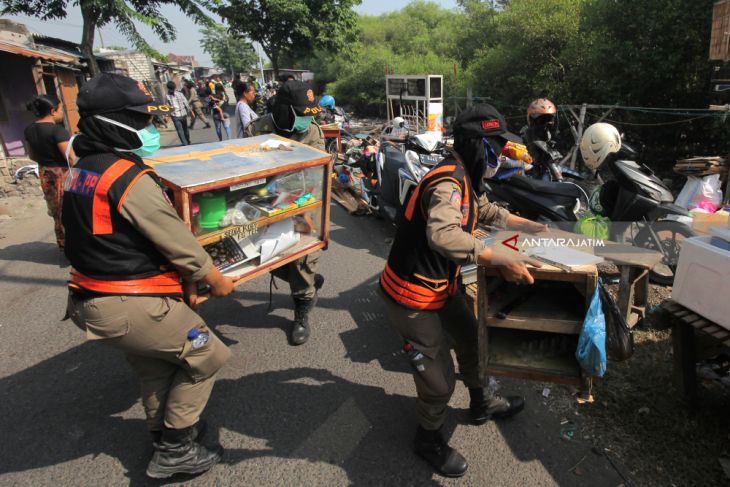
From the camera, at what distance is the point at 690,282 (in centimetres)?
226

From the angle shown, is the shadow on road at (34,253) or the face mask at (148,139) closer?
the face mask at (148,139)

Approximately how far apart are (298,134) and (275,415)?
253 cm

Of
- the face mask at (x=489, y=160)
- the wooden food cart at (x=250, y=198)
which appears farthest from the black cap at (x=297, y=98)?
the face mask at (x=489, y=160)

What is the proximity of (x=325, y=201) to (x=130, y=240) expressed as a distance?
1.47 m

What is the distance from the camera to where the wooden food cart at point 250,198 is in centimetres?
248

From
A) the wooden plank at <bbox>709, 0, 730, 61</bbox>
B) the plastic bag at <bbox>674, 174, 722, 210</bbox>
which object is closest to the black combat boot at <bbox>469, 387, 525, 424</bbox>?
the plastic bag at <bbox>674, 174, 722, 210</bbox>

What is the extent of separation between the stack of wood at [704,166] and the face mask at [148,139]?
5.15 m

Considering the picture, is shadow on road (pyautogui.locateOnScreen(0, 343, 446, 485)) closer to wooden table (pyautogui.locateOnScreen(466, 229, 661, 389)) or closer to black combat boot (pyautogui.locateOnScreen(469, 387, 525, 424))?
black combat boot (pyautogui.locateOnScreen(469, 387, 525, 424))

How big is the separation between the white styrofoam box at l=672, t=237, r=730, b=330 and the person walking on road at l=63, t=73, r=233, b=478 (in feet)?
7.92

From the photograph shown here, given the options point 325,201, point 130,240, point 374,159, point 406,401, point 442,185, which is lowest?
point 406,401

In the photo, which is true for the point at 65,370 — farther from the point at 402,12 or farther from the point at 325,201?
the point at 402,12

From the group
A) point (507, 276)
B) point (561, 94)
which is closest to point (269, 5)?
point (561, 94)

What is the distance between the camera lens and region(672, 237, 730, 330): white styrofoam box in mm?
2066

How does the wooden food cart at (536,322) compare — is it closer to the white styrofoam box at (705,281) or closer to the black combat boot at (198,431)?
the white styrofoam box at (705,281)
